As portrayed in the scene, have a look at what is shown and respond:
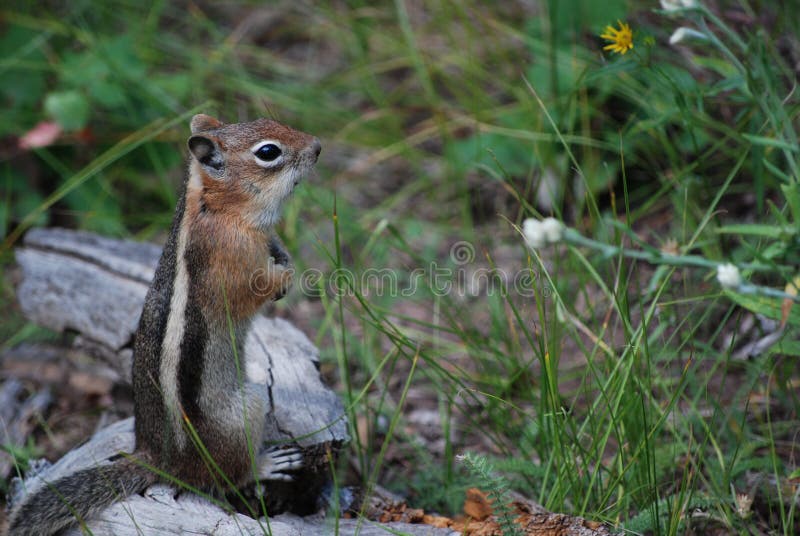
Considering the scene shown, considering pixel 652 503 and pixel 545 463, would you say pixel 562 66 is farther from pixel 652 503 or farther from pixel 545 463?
pixel 652 503

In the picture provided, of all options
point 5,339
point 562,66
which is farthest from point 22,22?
point 562,66

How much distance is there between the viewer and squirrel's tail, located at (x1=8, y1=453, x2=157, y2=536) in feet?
9.01

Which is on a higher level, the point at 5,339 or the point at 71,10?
the point at 71,10

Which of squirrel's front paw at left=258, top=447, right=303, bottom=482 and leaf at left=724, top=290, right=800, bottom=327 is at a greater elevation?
leaf at left=724, top=290, right=800, bottom=327

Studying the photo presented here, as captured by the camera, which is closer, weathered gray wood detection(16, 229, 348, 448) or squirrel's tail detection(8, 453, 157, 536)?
squirrel's tail detection(8, 453, 157, 536)

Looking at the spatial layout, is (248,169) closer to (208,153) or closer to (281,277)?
(208,153)

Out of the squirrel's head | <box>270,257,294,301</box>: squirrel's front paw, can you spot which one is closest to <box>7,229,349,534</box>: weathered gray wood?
<box>270,257,294,301</box>: squirrel's front paw

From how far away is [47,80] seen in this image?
5934 millimetres

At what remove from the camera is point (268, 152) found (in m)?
3.25

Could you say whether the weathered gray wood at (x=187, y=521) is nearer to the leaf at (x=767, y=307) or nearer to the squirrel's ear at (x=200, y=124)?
the leaf at (x=767, y=307)

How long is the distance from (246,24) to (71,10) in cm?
144

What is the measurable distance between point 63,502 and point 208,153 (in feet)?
4.47

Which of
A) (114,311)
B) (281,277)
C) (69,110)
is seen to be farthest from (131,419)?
(69,110)

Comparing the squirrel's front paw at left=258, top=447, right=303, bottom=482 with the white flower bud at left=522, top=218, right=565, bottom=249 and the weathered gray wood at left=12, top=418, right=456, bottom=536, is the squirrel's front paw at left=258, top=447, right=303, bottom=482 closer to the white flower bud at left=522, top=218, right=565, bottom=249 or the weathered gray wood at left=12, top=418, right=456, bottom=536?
the weathered gray wood at left=12, top=418, right=456, bottom=536
